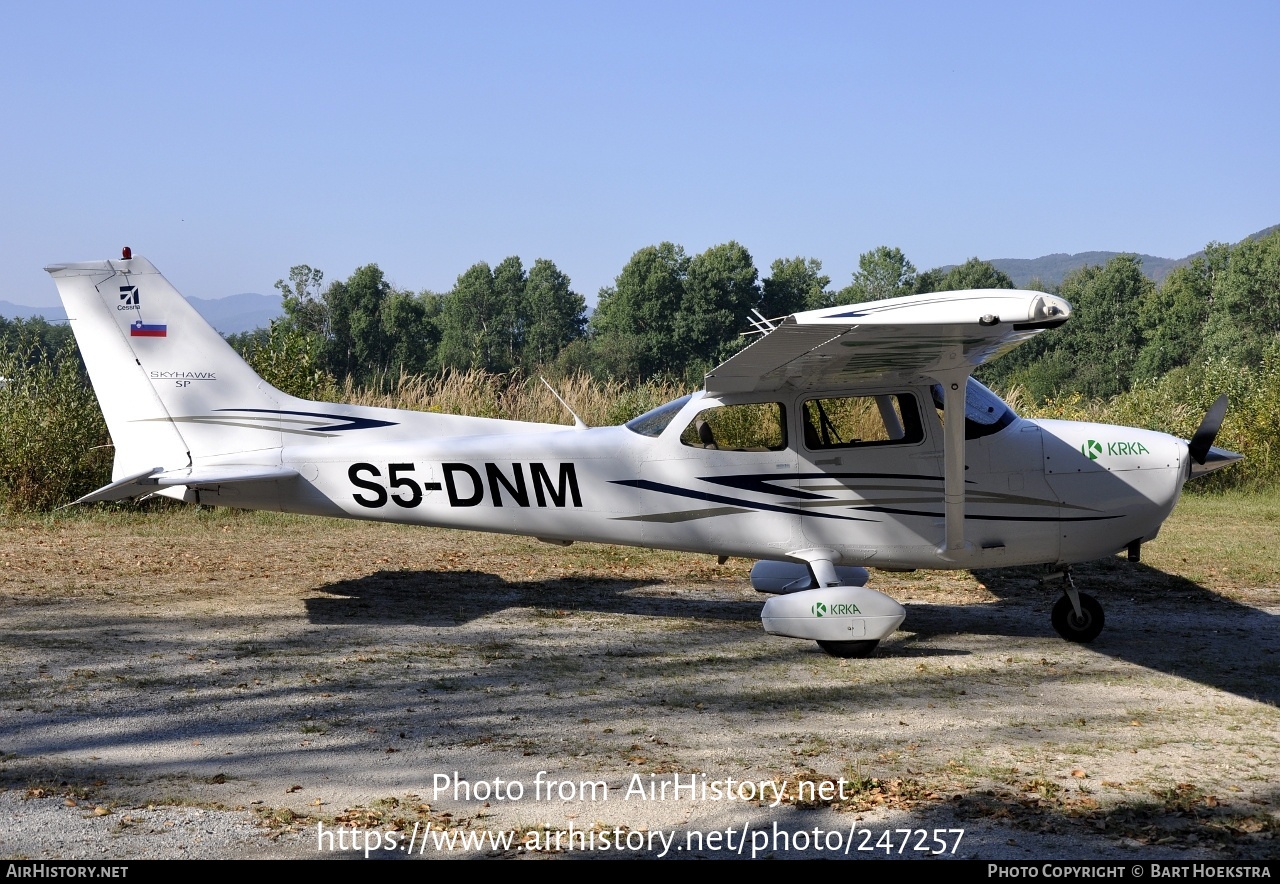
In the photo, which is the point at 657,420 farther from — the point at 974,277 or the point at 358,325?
the point at 974,277

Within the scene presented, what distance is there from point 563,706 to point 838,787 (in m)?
1.90

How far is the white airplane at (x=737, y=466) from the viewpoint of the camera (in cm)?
753

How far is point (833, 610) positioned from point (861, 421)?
1425 millimetres

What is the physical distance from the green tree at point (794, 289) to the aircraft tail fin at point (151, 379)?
7355 cm

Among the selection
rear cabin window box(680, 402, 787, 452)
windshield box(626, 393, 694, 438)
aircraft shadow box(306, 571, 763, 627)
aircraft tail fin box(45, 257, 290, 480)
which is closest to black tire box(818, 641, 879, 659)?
aircraft shadow box(306, 571, 763, 627)

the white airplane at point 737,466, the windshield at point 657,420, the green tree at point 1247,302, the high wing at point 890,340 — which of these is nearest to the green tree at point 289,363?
the white airplane at point 737,466

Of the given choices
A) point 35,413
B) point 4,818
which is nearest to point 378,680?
point 4,818

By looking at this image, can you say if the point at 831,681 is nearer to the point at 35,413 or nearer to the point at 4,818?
the point at 4,818

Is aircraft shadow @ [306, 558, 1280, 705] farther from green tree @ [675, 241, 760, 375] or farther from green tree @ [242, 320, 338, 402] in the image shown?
green tree @ [675, 241, 760, 375]

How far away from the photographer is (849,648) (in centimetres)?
727

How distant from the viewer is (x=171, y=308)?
8422 mm

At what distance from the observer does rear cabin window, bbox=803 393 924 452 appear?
7605 millimetres

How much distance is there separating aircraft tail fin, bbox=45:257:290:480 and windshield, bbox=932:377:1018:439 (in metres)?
5.30

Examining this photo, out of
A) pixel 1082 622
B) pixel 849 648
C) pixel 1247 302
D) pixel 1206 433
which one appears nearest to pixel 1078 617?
pixel 1082 622
